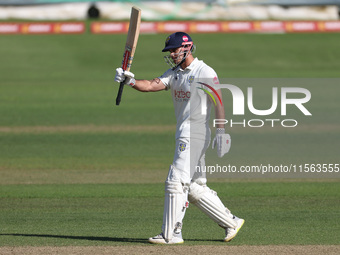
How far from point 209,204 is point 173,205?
42cm

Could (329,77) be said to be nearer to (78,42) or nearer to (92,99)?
(92,99)

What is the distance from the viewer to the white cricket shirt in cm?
835

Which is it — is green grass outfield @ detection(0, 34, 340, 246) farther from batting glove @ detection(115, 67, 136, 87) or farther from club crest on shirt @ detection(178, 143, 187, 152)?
batting glove @ detection(115, 67, 136, 87)

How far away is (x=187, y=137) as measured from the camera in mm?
8305

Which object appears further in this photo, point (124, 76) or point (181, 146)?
point (124, 76)

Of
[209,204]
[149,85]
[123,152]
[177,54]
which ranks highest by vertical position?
[177,54]

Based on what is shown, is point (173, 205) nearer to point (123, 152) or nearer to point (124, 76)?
point (124, 76)

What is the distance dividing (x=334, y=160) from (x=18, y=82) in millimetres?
13279

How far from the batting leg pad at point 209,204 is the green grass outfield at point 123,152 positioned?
0.24 meters

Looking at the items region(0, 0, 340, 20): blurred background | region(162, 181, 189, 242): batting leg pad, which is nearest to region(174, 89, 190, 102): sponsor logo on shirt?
region(162, 181, 189, 242): batting leg pad

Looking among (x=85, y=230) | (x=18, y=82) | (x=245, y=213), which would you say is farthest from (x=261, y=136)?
(x=18, y=82)

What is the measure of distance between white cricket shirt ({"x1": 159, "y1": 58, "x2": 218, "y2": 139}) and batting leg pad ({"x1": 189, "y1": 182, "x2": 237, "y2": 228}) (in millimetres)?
527

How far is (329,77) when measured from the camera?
84.4 feet

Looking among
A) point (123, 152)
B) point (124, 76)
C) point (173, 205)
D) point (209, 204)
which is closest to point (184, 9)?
point (123, 152)
